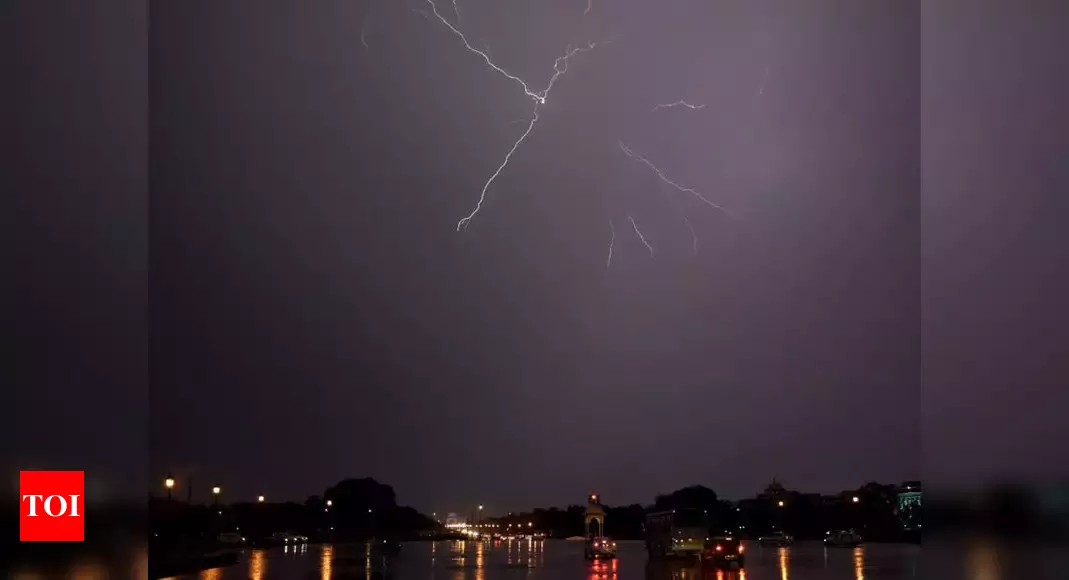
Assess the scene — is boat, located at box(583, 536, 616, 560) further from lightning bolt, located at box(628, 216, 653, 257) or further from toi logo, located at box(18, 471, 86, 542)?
toi logo, located at box(18, 471, 86, 542)

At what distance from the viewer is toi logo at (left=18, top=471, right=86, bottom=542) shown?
10344 millimetres

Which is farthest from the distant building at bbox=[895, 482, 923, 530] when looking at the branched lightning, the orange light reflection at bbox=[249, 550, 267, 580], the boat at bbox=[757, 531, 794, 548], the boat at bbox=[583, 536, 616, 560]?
the orange light reflection at bbox=[249, 550, 267, 580]

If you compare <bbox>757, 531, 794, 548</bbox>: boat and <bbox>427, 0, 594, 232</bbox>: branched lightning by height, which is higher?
<bbox>427, 0, 594, 232</bbox>: branched lightning

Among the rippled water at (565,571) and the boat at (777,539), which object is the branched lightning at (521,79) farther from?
the boat at (777,539)

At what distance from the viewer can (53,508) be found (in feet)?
34.8

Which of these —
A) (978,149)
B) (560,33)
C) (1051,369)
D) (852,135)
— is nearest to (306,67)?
(560,33)

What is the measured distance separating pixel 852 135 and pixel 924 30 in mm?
2572

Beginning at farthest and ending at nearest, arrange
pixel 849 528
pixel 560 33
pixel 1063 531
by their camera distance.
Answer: pixel 849 528 → pixel 560 33 → pixel 1063 531

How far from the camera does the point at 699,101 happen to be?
45.4ft

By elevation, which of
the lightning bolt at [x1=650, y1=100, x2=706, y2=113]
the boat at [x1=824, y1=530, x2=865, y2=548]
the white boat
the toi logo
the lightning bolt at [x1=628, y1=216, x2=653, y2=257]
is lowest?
the white boat

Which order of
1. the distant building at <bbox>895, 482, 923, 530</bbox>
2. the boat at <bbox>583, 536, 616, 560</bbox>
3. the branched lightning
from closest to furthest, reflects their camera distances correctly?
1. the branched lightning
2. the distant building at <bbox>895, 482, 923, 530</bbox>
3. the boat at <bbox>583, 536, 616, 560</bbox>

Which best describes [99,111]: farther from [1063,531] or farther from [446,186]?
[1063,531]

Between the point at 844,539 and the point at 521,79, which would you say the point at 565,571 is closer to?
the point at 521,79

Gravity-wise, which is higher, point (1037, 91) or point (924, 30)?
point (924, 30)
